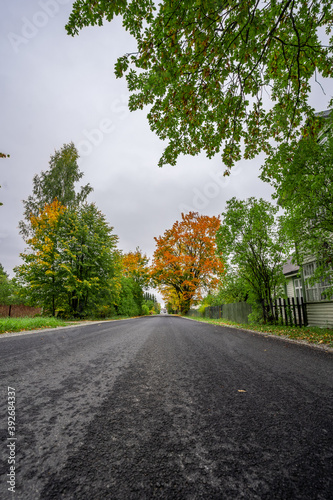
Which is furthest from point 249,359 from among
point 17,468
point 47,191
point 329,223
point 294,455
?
point 47,191

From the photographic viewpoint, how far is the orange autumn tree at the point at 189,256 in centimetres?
2595

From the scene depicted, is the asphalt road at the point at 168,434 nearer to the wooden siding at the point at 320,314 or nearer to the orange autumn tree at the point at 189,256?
the wooden siding at the point at 320,314

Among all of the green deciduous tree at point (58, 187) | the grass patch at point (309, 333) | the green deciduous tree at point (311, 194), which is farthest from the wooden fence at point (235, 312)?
the green deciduous tree at point (58, 187)

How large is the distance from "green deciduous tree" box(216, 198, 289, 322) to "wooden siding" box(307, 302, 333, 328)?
1.78 m

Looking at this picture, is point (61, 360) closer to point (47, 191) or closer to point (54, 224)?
point (54, 224)

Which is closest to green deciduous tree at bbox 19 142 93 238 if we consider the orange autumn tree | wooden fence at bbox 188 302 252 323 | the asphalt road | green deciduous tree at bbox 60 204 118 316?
green deciduous tree at bbox 60 204 118 316

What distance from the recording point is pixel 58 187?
20875 mm

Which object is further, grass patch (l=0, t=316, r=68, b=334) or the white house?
the white house

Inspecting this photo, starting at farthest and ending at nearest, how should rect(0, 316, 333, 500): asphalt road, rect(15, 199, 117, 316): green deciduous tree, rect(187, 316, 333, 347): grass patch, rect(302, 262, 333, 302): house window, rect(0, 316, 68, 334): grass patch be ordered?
rect(15, 199, 117, 316): green deciduous tree → rect(302, 262, 333, 302): house window → rect(0, 316, 68, 334): grass patch → rect(187, 316, 333, 347): grass patch → rect(0, 316, 333, 500): asphalt road

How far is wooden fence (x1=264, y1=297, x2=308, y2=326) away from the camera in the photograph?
976 cm

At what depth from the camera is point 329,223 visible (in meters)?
6.77

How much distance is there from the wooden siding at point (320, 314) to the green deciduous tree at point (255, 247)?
1.78 m

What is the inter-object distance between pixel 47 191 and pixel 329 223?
21.6 metres

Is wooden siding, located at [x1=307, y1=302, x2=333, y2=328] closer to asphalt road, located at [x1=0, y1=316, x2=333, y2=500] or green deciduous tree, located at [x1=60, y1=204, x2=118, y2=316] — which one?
asphalt road, located at [x1=0, y1=316, x2=333, y2=500]
